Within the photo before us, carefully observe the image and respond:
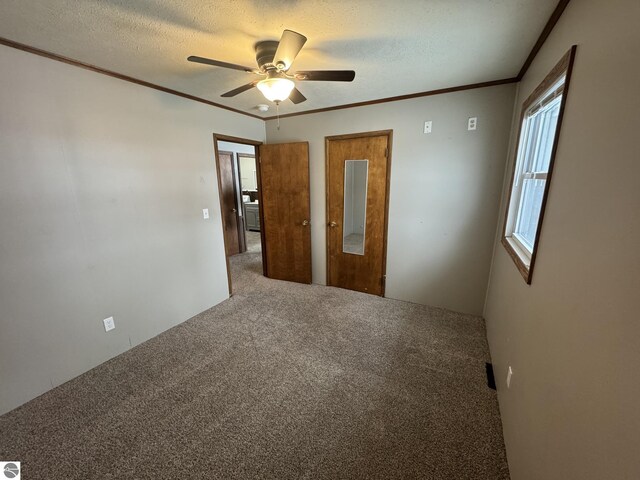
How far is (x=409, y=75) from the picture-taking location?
2.16 metres

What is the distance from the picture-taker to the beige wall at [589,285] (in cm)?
61

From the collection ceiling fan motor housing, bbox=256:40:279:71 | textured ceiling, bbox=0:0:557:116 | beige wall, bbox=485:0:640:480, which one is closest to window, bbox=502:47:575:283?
beige wall, bbox=485:0:640:480

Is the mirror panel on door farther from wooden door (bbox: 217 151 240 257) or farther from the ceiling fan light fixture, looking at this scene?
wooden door (bbox: 217 151 240 257)

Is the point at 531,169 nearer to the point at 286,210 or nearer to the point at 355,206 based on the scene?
the point at 355,206

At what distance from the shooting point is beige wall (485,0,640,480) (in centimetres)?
61

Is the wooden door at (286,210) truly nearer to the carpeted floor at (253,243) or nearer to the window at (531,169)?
the carpeted floor at (253,243)

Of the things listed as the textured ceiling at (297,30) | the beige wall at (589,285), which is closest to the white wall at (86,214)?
the textured ceiling at (297,30)

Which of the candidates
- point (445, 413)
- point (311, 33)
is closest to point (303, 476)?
point (445, 413)

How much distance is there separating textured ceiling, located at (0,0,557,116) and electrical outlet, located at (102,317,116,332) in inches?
76.8

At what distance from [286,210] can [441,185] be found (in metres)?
1.95

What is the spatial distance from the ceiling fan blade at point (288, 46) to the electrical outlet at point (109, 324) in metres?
2.35

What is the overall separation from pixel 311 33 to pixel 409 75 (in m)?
1.02

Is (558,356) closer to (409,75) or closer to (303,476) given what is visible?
(303,476)

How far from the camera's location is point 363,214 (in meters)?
3.17
